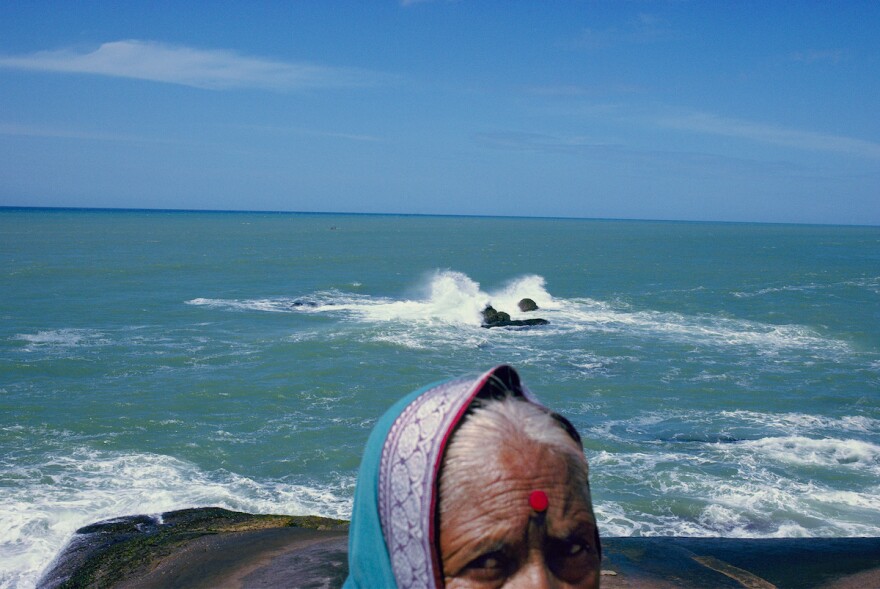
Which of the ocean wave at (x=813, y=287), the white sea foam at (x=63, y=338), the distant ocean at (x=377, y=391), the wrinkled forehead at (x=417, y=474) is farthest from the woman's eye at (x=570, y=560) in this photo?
the ocean wave at (x=813, y=287)

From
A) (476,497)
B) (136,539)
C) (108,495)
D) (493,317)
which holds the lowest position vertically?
(108,495)

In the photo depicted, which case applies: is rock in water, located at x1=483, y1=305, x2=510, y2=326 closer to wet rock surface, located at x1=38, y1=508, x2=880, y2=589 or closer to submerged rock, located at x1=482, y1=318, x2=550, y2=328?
submerged rock, located at x1=482, y1=318, x2=550, y2=328

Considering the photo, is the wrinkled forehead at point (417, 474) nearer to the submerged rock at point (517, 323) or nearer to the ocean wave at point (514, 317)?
the ocean wave at point (514, 317)

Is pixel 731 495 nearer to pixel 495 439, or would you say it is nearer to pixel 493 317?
pixel 495 439

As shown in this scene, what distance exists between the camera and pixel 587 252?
8281 centimetres

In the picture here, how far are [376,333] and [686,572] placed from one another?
19861mm

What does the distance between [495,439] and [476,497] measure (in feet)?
0.33

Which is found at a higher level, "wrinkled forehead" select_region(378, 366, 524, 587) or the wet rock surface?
"wrinkled forehead" select_region(378, 366, 524, 587)

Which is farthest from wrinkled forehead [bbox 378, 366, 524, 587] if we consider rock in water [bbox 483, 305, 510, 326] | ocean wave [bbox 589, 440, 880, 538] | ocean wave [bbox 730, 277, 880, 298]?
ocean wave [bbox 730, 277, 880, 298]

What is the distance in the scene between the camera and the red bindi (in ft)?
4.20

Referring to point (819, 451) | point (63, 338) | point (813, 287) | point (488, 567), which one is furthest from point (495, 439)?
point (813, 287)

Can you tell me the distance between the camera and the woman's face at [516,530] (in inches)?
49.8

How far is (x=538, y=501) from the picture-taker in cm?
128

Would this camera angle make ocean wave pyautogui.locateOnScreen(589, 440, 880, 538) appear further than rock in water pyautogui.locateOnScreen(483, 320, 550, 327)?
No
